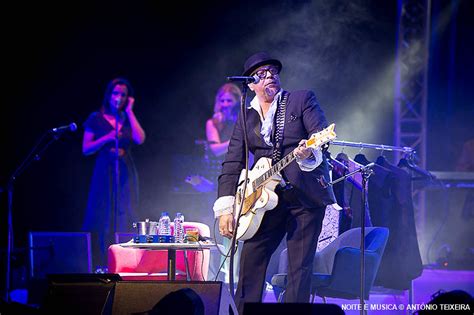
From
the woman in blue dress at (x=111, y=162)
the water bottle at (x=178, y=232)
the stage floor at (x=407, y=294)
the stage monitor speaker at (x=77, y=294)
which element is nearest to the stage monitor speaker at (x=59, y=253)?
the woman in blue dress at (x=111, y=162)

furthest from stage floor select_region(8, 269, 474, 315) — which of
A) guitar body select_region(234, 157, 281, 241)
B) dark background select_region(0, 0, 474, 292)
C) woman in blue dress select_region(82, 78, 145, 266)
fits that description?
dark background select_region(0, 0, 474, 292)

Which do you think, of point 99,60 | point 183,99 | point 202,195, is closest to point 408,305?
point 202,195

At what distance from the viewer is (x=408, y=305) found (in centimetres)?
608

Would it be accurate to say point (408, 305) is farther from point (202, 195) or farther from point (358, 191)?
point (202, 195)

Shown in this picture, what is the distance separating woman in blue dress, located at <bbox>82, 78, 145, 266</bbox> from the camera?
8.64 metres

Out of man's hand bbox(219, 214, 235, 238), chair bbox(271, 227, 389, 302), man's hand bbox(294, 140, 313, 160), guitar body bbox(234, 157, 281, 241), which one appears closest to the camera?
man's hand bbox(294, 140, 313, 160)

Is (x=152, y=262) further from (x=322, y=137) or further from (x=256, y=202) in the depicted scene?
(x=322, y=137)

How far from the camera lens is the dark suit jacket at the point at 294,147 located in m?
4.55

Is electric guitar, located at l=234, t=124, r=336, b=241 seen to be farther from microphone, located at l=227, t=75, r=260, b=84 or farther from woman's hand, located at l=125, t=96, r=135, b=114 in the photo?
woman's hand, located at l=125, t=96, r=135, b=114

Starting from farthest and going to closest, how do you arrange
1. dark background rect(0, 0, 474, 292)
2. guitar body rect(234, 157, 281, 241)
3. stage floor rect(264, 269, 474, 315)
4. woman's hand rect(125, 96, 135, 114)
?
dark background rect(0, 0, 474, 292), woman's hand rect(125, 96, 135, 114), stage floor rect(264, 269, 474, 315), guitar body rect(234, 157, 281, 241)

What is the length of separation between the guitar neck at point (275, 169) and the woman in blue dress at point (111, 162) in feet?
13.9

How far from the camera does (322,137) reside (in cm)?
424

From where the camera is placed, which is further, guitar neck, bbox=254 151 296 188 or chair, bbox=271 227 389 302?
chair, bbox=271 227 389 302

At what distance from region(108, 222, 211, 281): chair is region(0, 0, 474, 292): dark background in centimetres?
235
